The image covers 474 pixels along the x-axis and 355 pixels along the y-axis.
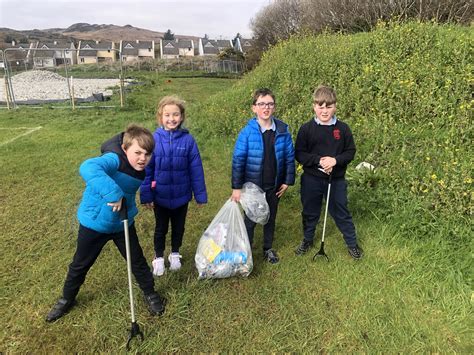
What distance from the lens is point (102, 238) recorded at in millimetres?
2752

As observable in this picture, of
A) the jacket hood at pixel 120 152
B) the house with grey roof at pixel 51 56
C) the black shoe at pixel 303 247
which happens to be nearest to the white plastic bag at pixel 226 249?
the black shoe at pixel 303 247

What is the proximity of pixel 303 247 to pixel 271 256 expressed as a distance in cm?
41

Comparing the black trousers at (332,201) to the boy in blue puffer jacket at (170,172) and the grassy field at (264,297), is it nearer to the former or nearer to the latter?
the grassy field at (264,297)

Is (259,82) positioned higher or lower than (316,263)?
higher

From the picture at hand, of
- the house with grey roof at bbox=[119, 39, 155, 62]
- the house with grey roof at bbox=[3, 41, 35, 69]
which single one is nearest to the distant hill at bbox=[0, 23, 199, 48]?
the house with grey roof at bbox=[119, 39, 155, 62]

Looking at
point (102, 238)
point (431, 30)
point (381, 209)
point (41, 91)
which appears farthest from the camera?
point (41, 91)

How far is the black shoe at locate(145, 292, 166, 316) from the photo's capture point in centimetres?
294

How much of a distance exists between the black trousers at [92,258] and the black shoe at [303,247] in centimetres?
166

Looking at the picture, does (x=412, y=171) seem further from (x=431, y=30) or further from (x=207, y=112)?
(x=207, y=112)

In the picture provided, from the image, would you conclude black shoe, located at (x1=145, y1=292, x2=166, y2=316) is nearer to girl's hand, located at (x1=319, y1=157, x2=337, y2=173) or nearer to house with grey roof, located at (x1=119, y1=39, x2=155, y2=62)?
girl's hand, located at (x1=319, y1=157, x2=337, y2=173)

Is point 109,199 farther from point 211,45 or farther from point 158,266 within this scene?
point 211,45

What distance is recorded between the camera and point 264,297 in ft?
10.5

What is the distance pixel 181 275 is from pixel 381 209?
2461 mm

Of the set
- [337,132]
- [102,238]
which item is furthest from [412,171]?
[102,238]
